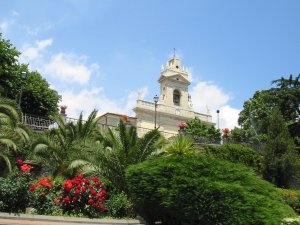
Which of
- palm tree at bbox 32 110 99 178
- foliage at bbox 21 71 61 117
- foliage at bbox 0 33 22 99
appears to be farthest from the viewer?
foliage at bbox 21 71 61 117

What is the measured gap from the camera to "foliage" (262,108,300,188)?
75.3ft

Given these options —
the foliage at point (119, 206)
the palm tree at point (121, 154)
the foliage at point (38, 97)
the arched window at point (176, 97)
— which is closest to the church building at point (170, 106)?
the arched window at point (176, 97)

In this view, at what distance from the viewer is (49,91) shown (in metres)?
37.4

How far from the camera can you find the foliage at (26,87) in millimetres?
30328

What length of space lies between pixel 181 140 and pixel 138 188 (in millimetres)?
9314

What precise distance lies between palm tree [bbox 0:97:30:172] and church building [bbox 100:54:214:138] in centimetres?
2936

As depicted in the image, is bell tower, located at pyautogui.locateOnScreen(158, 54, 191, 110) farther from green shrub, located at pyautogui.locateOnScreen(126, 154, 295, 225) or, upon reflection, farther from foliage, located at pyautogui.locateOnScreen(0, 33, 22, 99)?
green shrub, located at pyautogui.locateOnScreen(126, 154, 295, 225)

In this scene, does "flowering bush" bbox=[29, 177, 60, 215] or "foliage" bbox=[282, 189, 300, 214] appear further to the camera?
"foliage" bbox=[282, 189, 300, 214]

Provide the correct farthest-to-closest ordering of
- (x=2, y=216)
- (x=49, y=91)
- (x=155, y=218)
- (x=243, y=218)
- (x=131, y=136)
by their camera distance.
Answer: (x=49, y=91)
(x=131, y=136)
(x=155, y=218)
(x=2, y=216)
(x=243, y=218)

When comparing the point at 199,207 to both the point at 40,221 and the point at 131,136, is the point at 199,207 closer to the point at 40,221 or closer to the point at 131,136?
the point at 40,221

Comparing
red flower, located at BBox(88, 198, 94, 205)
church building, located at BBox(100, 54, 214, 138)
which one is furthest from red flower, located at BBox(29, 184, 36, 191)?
church building, located at BBox(100, 54, 214, 138)

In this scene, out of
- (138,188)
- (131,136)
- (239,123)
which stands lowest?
(138,188)

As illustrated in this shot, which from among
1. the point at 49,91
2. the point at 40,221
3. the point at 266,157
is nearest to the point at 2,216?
the point at 40,221

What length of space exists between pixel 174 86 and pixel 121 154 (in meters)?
42.7
